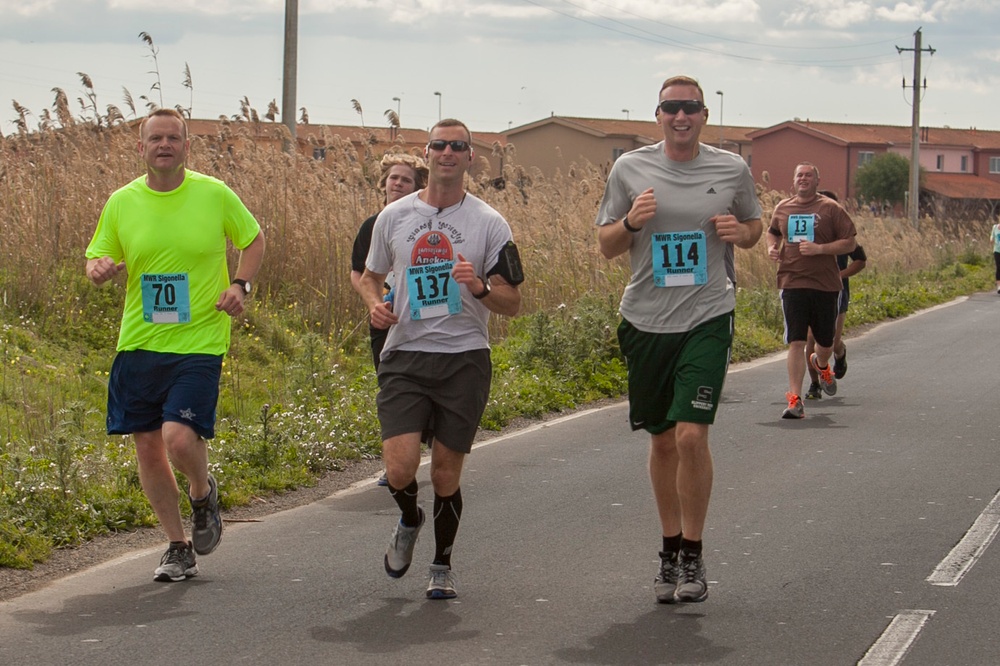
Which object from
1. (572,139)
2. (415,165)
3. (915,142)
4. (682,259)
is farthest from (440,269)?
(572,139)

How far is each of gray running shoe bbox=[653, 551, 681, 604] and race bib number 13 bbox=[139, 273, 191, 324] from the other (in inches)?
93.2

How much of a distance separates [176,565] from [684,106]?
3.07 m

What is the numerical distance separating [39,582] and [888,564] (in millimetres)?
3959

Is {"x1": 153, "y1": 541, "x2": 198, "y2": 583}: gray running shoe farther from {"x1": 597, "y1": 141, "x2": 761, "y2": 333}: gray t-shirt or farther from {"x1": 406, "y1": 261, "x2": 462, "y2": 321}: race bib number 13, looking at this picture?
{"x1": 597, "y1": 141, "x2": 761, "y2": 333}: gray t-shirt

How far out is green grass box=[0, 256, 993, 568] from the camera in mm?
8250

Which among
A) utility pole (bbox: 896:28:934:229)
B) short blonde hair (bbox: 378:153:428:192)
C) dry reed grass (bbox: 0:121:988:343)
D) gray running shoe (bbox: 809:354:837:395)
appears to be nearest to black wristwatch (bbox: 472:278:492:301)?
short blonde hair (bbox: 378:153:428:192)

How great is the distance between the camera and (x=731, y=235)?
6.50 meters

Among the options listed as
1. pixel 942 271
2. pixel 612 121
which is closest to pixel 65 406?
pixel 942 271

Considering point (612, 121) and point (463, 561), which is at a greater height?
point (612, 121)

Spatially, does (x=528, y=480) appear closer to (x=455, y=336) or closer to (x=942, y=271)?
(x=455, y=336)

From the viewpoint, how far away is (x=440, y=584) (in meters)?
6.68

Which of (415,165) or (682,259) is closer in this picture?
(682,259)

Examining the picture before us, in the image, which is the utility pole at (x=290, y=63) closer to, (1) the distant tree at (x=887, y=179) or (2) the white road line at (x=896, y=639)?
(2) the white road line at (x=896, y=639)

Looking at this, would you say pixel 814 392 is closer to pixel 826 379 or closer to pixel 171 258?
pixel 826 379
